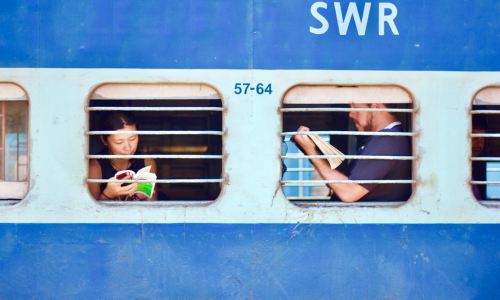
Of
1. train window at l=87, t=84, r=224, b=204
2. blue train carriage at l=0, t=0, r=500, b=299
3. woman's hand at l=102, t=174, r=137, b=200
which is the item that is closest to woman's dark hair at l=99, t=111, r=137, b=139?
train window at l=87, t=84, r=224, b=204

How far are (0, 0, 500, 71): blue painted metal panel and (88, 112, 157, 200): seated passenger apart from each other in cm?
34

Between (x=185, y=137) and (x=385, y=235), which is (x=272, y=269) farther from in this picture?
(x=185, y=137)

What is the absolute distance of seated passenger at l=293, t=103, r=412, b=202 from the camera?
3.34 metres

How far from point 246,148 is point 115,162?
728mm

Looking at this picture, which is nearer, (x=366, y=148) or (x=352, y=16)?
(x=352, y=16)

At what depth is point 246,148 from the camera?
3.26 meters

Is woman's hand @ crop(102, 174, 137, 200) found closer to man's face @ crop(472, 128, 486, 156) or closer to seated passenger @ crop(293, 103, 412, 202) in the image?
seated passenger @ crop(293, 103, 412, 202)

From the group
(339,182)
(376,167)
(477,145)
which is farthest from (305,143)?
(477,145)

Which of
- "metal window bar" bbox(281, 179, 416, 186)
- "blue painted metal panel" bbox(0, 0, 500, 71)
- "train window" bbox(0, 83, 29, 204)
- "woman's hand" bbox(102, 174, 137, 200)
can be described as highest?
"blue painted metal panel" bbox(0, 0, 500, 71)

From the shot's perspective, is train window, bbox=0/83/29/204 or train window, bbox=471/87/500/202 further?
train window, bbox=471/87/500/202

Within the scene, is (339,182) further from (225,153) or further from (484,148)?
(484,148)

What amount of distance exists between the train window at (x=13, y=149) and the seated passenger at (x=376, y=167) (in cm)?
137

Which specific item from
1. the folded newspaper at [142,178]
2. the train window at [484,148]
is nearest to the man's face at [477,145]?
the train window at [484,148]

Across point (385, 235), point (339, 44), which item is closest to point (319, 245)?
point (385, 235)
